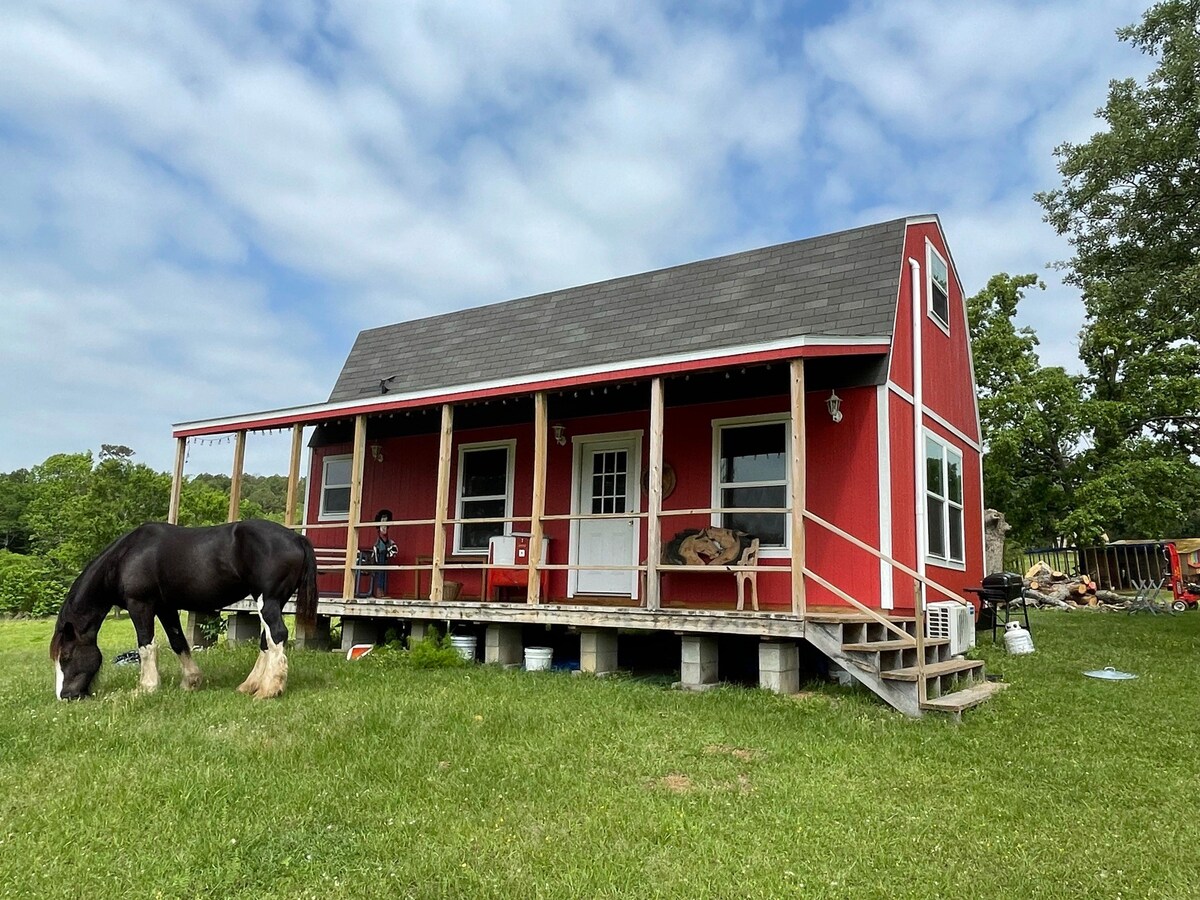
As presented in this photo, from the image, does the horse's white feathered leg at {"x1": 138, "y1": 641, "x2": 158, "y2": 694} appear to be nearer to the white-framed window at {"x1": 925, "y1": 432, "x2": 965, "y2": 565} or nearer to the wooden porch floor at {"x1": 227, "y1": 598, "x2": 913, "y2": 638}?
the wooden porch floor at {"x1": 227, "y1": 598, "x2": 913, "y2": 638}

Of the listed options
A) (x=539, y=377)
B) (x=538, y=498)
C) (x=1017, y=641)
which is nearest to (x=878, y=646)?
(x=538, y=498)

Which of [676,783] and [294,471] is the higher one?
[294,471]

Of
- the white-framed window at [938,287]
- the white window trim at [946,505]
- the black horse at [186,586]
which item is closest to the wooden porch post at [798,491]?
the white window trim at [946,505]

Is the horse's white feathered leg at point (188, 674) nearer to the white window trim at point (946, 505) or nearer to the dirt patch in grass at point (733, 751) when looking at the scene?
the dirt patch in grass at point (733, 751)

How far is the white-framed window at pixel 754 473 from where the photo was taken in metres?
9.28

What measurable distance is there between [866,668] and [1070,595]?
16.6 meters

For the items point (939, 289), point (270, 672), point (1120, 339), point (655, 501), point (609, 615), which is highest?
point (1120, 339)

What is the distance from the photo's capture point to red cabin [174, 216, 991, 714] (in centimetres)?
787

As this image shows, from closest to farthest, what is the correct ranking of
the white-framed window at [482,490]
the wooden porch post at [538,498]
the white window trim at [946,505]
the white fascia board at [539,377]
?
the white fascia board at [539,377] < the wooden porch post at [538,498] < the white window trim at [946,505] < the white-framed window at [482,490]

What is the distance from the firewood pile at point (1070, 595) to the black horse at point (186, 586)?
17.4 meters

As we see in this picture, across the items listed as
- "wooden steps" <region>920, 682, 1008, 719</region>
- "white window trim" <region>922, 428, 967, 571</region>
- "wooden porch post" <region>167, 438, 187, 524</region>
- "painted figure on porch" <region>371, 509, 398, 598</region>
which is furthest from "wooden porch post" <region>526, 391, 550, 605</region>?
"wooden porch post" <region>167, 438, 187, 524</region>

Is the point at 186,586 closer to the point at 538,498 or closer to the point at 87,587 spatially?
the point at 87,587

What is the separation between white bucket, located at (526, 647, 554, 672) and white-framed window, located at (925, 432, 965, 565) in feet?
15.5

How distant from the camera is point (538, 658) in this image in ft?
28.9
